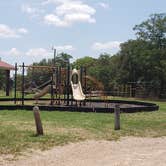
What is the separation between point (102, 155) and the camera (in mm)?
9180

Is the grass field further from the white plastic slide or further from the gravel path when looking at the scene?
the white plastic slide

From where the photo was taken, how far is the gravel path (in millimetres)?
8266

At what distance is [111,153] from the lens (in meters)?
9.45

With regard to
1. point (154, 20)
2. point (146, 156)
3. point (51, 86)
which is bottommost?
point (146, 156)

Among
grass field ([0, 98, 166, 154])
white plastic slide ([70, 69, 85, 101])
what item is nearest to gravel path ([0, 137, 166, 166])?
grass field ([0, 98, 166, 154])

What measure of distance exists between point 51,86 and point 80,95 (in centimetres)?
186

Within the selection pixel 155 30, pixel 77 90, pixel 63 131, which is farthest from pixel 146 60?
pixel 63 131

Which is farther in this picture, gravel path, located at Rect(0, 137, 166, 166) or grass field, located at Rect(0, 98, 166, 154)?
grass field, located at Rect(0, 98, 166, 154)

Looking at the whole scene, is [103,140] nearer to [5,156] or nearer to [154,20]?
[5,156]

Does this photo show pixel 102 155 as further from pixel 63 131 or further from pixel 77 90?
pixel 77 90

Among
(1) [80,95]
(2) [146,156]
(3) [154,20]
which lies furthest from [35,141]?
(3) [154,20]

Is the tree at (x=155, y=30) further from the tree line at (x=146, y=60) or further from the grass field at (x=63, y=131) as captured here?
the grass field at (x=63, y=131)

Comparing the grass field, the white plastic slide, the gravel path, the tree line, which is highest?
the tree line

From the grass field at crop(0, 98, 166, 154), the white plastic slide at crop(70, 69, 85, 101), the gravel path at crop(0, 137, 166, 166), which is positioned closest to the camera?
the gravel path at crop(0, 137, 166, 166)
